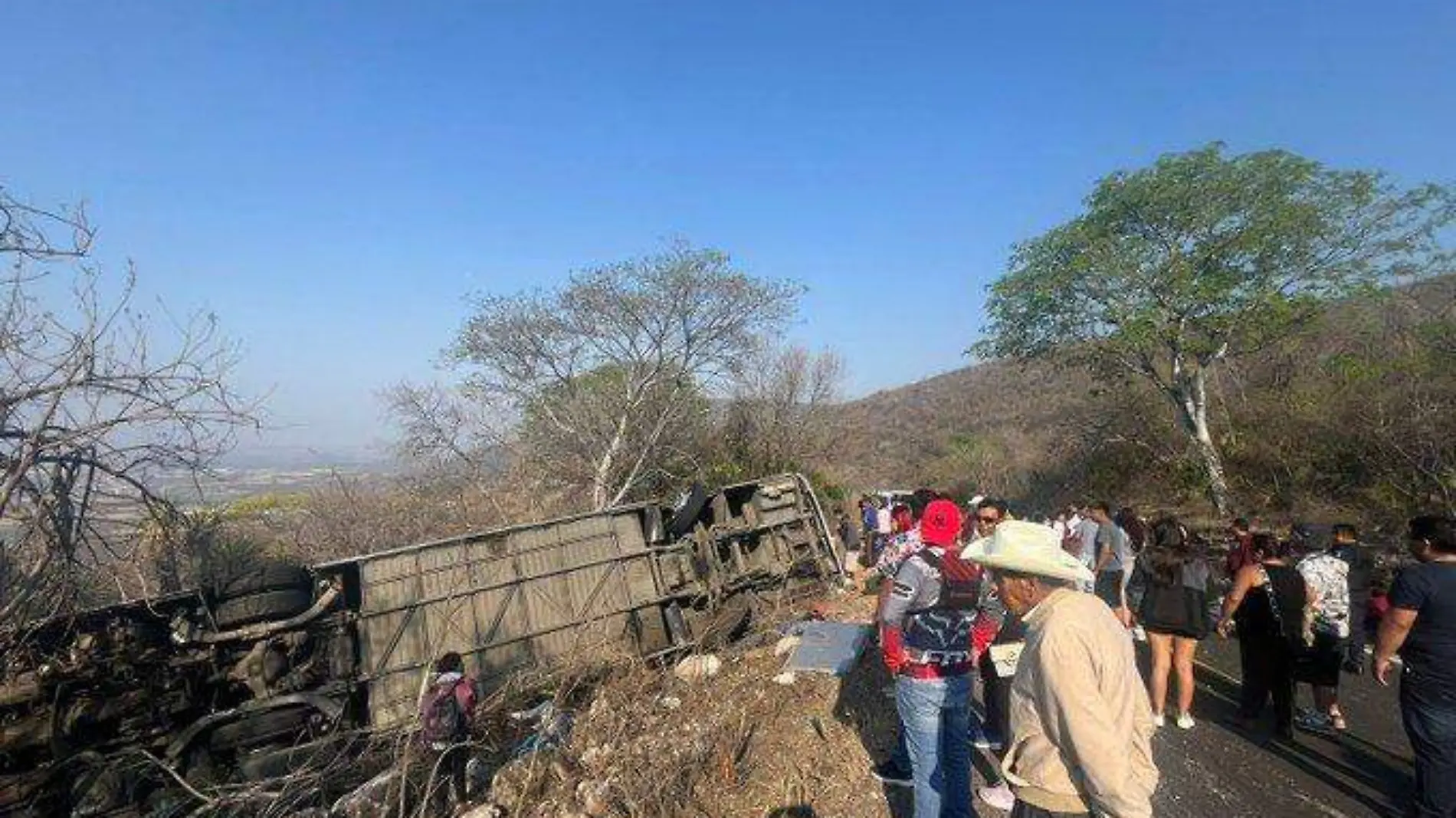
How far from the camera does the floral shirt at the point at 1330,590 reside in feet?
15.9

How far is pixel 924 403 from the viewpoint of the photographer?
150 feet

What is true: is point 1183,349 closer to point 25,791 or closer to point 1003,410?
point 25,791

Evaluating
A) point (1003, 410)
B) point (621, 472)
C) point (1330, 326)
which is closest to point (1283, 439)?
point (1330, 326)

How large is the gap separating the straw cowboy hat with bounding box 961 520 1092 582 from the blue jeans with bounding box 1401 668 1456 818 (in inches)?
91.8

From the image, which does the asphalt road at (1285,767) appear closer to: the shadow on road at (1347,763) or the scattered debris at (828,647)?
the shadow on road at (1347,763)

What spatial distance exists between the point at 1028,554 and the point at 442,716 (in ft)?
15.4

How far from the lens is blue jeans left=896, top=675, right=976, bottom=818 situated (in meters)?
3.44

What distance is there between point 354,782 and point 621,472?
41.9ft

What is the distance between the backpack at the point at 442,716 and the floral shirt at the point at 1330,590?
6.36 meters

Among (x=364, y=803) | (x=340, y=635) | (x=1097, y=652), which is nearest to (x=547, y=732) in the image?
(x=364, y=803)

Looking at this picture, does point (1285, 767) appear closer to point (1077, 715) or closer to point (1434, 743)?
point (1434, 743)

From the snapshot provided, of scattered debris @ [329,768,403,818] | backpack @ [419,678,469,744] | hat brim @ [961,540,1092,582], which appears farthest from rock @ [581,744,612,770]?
hat brim @ [961,540,1092,582]

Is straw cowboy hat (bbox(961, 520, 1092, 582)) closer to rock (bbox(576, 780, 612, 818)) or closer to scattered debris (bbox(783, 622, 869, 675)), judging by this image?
rock (bbox(576, 780, 612, 818))

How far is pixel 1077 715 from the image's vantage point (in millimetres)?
2121
